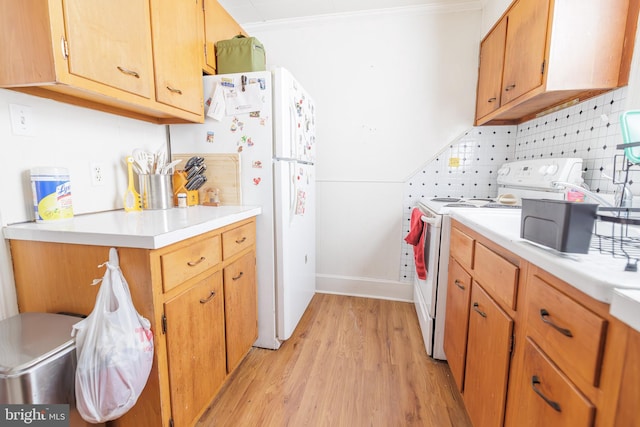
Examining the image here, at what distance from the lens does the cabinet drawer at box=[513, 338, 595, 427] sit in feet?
1.92

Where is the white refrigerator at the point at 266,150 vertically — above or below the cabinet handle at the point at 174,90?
below

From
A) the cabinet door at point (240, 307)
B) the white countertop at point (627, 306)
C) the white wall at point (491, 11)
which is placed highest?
the white wall at point (491, 11)

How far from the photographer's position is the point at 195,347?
3.76 feet

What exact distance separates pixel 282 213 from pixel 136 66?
3.22 ft

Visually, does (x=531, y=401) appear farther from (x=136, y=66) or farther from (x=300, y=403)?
(x=136, y=66)

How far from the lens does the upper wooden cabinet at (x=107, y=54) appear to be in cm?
91

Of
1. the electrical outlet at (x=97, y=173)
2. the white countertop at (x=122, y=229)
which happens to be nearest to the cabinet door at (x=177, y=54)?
the electrical outlet at (x=97, y=173)

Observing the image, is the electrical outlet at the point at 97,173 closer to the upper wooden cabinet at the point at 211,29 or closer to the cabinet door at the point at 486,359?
the upper wooden cabinet at the point at 211,29

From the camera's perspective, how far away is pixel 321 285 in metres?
2.70

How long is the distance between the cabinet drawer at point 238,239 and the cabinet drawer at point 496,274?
3.73ft

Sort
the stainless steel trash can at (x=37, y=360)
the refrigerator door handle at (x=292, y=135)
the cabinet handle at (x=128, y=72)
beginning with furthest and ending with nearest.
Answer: the refrigerator door handle at (x=292, y=135) → the cabinet handle at (x=128, y=72) → the stainless steel trash can at (x=37, y=360)

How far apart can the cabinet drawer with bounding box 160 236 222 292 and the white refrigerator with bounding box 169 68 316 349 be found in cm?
47

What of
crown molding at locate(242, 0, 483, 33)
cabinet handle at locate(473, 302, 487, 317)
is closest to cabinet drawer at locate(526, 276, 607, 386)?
cabinet handle at locate(473, 302, 487, 317)

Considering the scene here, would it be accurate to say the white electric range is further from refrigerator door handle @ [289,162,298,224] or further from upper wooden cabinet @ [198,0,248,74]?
upper wooden cabinet @ [198,0,248,74]
